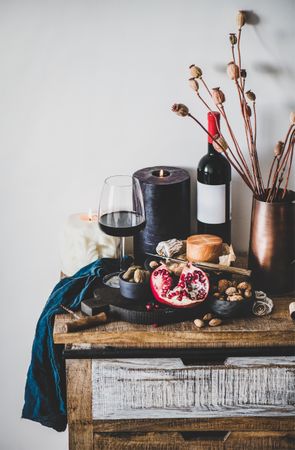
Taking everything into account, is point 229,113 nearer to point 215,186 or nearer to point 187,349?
point 215,186

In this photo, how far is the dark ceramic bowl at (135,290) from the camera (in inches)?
60.2

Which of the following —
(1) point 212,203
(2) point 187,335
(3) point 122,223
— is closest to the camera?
(2) point 187,335

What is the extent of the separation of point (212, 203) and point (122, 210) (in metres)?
0.24

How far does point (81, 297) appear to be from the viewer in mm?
1594

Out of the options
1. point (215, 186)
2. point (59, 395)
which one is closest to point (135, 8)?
point (215, 186)

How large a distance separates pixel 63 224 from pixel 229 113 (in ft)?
1.70

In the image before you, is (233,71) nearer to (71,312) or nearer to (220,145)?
(220,145)

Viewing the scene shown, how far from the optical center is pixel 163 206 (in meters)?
1.69

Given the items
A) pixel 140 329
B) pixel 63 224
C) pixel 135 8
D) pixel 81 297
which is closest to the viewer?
pixel 140 329

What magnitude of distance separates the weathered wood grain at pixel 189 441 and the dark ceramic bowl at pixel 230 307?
10.7 inches

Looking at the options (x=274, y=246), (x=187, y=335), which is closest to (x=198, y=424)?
(x=187, y=335)

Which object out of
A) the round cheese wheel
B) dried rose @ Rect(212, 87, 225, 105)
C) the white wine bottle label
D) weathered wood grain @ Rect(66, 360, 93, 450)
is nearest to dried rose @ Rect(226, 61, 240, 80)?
dried rose @ Rect(212, 87, 225, 105)

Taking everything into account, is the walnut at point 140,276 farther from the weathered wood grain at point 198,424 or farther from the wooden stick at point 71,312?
the weathered wood grain at point 198,424

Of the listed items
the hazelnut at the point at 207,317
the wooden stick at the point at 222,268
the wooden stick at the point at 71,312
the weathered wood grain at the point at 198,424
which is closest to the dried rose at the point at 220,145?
the wooden stick at the point at 222,268
